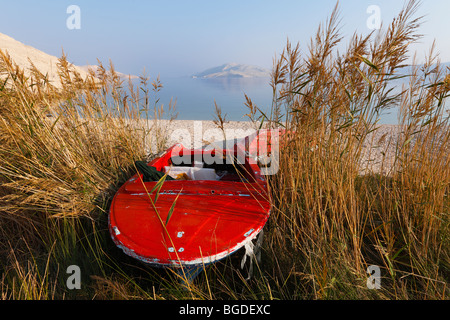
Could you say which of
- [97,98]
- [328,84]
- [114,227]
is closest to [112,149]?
[97,98]

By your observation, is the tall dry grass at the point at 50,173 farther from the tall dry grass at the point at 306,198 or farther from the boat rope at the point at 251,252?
the boat rope at the point at 251,252

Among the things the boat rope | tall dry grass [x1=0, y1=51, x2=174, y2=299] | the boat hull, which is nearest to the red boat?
the boat hull

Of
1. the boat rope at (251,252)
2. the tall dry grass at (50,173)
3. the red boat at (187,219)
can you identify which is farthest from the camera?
the tall dry grass at (50,173)

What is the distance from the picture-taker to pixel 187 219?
1.62 metres

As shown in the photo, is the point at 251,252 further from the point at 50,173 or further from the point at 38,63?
the point at 38,63

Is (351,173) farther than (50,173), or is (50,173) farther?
(50,173)

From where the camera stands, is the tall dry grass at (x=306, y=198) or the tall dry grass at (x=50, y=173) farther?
the tall dry grass at (x=50, y=173)

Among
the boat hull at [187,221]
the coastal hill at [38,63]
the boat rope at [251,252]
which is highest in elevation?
the coastal hill at [38,63]

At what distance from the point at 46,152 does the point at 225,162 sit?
1712 millimetres

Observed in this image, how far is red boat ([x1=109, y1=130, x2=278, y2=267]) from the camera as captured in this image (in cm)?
137

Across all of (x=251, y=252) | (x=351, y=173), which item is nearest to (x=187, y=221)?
(x=251, y=252)

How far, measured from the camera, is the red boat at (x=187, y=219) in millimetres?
1372

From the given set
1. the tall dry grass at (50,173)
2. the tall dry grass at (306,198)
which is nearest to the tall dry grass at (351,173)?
the tall dry grass at (306,198)
